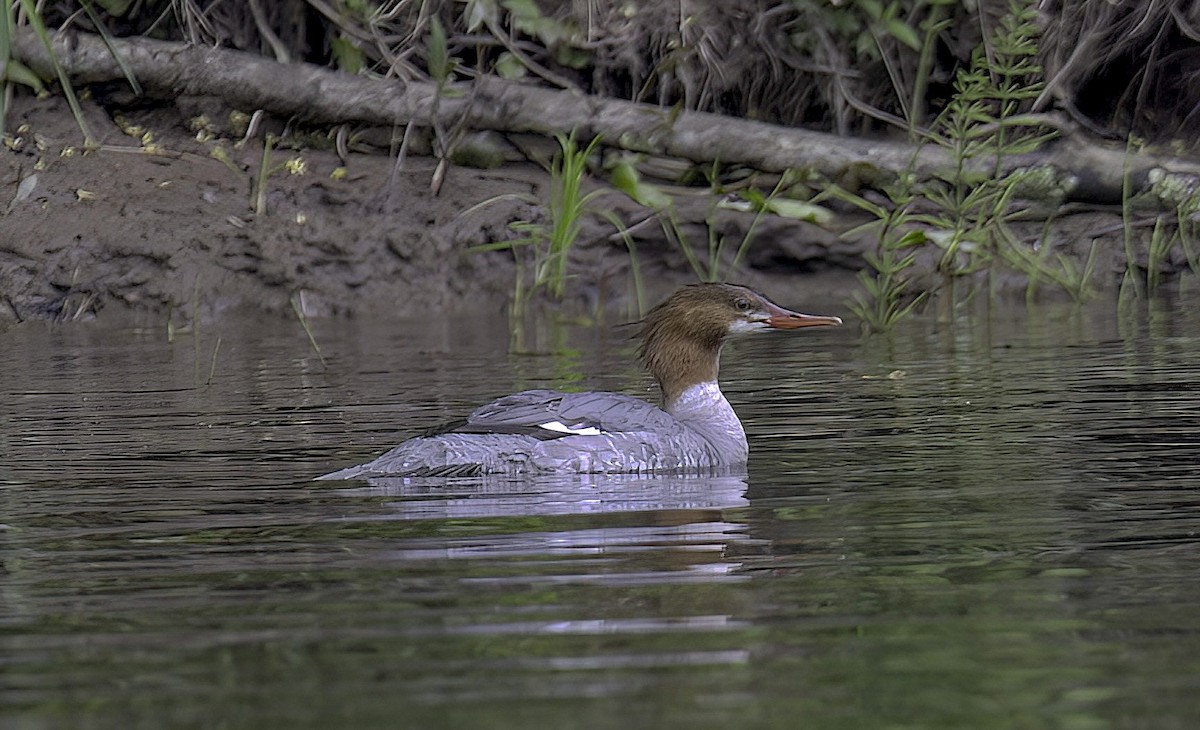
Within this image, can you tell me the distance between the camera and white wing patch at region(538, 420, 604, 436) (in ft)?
19.6

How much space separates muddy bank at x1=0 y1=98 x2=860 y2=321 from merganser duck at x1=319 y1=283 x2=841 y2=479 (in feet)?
16.6

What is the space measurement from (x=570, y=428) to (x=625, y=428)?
0.24m

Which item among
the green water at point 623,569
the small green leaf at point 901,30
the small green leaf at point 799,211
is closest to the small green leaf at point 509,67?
the small green leaf at point 799,211

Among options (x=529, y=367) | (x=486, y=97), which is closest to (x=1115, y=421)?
(x=529, y=367)

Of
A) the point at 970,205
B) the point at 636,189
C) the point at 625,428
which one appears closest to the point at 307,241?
the point at 636,189

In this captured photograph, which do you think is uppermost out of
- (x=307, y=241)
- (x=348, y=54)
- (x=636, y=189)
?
(x=348, y=54)

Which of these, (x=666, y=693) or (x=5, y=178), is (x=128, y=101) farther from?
(x=666, y=693)

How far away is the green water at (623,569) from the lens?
3043mm

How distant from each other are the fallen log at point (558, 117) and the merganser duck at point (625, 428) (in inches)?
207

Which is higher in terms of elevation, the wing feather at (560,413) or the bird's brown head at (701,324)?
the bird's brown head at (701,324)

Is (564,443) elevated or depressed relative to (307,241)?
depressed

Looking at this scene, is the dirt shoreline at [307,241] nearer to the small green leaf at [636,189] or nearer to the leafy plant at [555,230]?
the leafy plant at [555,230]

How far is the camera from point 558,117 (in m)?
12.5

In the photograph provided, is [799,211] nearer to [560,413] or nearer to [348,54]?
[348,54]
